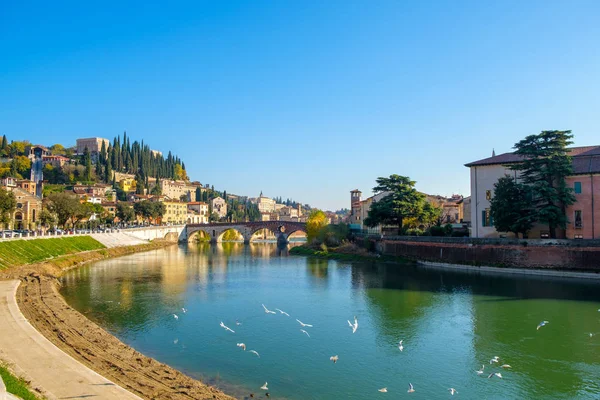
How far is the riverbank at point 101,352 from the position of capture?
443 inches

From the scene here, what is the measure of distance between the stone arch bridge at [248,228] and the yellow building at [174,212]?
13843mm

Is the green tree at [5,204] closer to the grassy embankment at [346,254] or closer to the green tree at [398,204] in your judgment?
the grassy embankment at [346,254]

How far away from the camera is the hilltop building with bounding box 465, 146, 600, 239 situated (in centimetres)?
3512

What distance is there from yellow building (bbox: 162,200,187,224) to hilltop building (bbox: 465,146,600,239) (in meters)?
73.5

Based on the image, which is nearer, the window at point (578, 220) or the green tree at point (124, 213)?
the window at point (578, 220)

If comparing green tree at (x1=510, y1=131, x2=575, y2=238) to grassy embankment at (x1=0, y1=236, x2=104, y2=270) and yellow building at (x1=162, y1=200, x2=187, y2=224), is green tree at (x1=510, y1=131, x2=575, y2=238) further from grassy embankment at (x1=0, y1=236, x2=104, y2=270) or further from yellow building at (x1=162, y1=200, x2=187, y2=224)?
yellow building at (x1=162, y1=200, x2=187, y2=224)

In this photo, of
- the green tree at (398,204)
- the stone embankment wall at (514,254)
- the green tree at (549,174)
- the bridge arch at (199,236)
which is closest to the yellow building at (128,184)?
the bridge arch at (199,236)

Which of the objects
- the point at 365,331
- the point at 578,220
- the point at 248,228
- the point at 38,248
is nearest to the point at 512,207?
the point at 578,220

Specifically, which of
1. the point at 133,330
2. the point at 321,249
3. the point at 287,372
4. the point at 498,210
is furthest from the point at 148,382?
the point at 321,249

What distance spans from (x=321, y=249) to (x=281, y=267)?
43.2 feet

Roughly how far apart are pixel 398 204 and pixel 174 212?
69.9m

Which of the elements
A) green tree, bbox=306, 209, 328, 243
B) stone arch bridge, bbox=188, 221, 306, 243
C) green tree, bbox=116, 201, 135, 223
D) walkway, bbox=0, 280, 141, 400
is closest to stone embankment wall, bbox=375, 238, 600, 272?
green tree, bbox=306, 209, 328, 243

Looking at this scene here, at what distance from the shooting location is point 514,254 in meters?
35.1

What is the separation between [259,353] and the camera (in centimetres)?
1556
